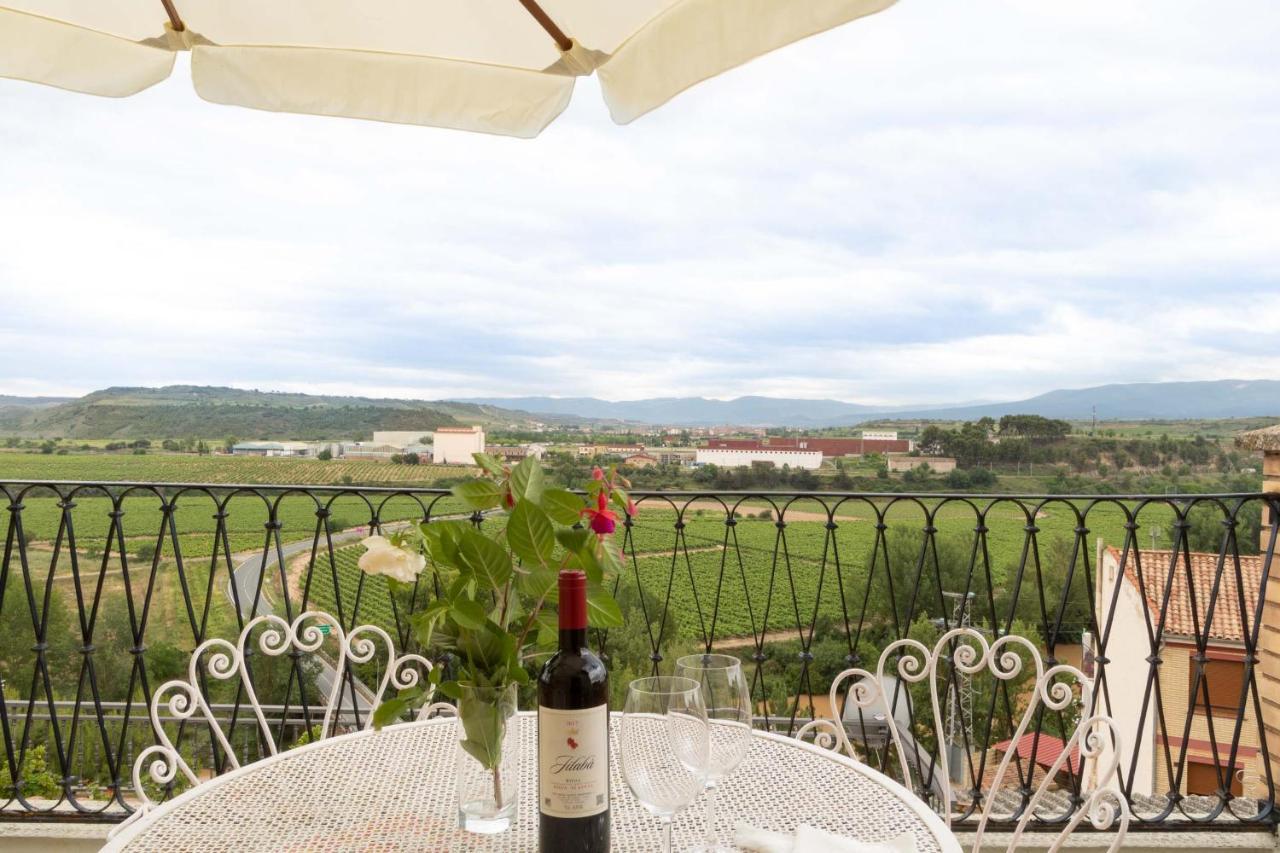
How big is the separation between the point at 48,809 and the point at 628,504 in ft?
9.23

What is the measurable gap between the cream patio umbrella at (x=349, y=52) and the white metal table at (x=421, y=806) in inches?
49.2

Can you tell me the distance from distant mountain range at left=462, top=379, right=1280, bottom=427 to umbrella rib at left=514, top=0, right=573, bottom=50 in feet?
26.4

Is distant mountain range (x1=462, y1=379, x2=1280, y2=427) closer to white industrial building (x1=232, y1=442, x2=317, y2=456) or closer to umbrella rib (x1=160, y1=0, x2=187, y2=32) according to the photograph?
white industrial building (x1=232, y1=442, x2=317, y2=456)

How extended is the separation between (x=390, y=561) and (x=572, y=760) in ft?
1.00

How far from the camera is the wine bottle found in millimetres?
833

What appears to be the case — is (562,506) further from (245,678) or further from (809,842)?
(245,678)

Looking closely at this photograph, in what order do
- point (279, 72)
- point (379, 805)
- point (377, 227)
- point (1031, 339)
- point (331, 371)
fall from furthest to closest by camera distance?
point (1031, 339) → point (377, 227) → point (331, 371) → point (279, 72) → point (379, 805)

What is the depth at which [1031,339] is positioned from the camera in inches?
1329

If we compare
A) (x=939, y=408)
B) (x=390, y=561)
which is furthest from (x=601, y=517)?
(x=939, y=408)

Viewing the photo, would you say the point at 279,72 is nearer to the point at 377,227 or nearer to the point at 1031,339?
the point at 377,227

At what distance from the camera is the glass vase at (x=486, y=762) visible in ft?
3.03

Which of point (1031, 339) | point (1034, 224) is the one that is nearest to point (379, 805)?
point (1031, 339)

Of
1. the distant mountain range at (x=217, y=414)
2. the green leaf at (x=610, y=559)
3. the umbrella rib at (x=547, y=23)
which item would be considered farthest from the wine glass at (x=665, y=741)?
the distant mountain range at (x=217, y=414)

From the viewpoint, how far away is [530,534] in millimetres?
892
